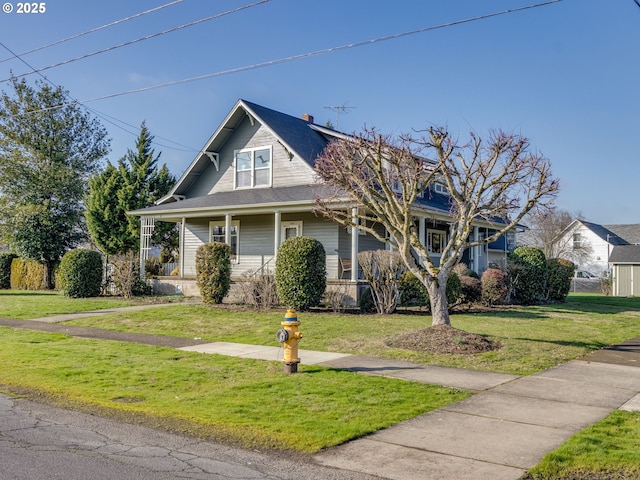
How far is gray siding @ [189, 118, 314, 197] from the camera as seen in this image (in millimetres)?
23755

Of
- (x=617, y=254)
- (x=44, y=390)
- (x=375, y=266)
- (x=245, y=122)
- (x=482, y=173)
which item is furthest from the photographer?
(x=617, y=254)

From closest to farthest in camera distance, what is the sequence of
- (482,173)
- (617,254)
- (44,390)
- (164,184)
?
(44,390) < (482,173) < (164,184) < (617,254)

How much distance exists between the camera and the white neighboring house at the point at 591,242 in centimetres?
5712

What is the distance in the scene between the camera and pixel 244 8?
13.0 meters

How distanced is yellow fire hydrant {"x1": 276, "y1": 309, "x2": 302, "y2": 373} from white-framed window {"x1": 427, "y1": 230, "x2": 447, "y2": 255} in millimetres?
19268

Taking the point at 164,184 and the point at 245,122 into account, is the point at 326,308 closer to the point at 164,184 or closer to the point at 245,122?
the point at 245,122

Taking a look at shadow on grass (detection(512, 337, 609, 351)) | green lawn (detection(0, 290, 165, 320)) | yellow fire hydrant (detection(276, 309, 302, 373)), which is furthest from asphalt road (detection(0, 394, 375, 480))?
green lawn (detection(0, 290, 165, 320))

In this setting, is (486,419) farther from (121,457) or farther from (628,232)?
(628,232)

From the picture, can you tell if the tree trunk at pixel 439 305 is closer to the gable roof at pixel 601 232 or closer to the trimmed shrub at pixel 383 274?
the trimmed shrub at pixel 383 274

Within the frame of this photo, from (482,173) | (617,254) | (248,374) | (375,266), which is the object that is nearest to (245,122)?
(375,266)

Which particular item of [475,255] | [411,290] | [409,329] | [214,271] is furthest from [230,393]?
[475,255]

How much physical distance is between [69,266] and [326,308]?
10979 millimetres

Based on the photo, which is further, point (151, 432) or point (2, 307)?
point (2, 307)

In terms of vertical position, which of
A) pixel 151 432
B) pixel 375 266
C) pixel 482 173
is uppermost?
pixel 482 173
